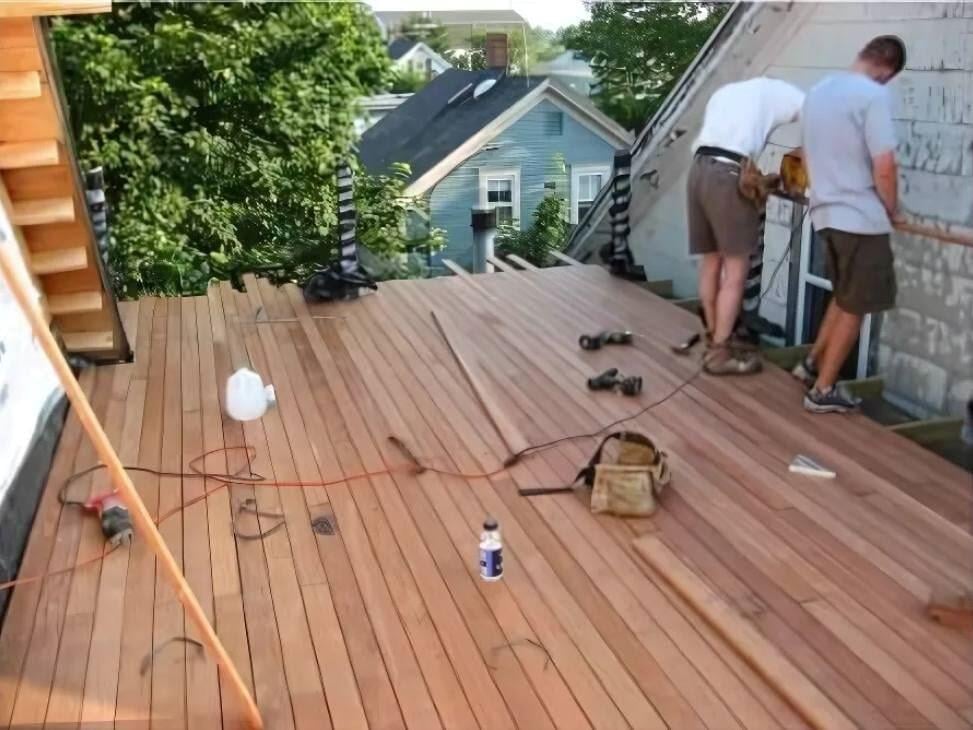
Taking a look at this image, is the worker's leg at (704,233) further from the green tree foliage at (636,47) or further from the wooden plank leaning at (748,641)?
the green tree foliage at (636,47)

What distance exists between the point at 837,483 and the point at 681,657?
1223 mm

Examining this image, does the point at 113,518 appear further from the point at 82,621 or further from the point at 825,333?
the point at 825,333

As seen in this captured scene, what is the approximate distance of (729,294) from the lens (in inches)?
180

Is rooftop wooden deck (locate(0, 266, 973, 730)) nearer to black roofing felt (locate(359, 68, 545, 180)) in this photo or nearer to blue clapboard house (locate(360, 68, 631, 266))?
blue clapboard house (locate(360, 68, 631, 266))

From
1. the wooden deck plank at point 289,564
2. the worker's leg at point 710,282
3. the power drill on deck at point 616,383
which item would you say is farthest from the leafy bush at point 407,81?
the wooden deck plank at point 289,564

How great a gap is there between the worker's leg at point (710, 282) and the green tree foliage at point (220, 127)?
175 inches

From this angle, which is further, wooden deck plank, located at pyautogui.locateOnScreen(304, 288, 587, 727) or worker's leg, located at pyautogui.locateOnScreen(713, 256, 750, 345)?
worker's leg, located at pyautogui.locateOnScreen(713, 256, 750, 345)

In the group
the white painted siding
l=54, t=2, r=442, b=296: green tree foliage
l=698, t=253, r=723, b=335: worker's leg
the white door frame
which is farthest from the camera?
l=54, t=2, r=442, b=296: green tree foliage

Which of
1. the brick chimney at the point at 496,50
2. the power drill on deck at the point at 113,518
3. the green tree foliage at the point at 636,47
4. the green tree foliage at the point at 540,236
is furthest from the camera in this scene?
the green tree foliage at the point at 540,236

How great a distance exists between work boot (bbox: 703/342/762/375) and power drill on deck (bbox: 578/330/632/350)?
0.56 metres

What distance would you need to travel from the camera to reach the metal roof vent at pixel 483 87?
29.5 feet

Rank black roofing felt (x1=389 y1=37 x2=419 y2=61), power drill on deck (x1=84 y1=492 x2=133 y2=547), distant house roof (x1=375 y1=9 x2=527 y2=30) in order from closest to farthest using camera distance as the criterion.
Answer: power drill on deck (x1=84 y1=492 x2=133 y2=547) → distant house roof (x1=375 y1=9 x2=527 y2=30) → black roofing felt (x1=389 y1=37 x2=419 y2=61)

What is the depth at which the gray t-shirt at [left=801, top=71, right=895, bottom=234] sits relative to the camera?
365 cm

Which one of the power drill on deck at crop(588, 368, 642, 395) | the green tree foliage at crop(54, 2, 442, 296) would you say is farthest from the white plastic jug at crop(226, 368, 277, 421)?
the green tree foliage at crop(54, 2, 442, 296)
